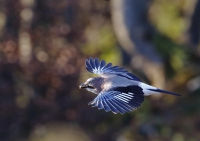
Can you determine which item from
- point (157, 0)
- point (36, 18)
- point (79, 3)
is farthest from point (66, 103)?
point (157, 0)

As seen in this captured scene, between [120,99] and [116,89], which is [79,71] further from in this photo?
[120,99]

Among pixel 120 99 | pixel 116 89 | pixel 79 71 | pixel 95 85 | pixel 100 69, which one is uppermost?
pixel 79 71

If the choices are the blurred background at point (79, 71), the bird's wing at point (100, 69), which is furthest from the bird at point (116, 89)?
the blurred background at point (79, 71)

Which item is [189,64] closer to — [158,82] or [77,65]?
[158,82]

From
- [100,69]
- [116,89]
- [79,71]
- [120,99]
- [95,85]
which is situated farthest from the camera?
[79,71]

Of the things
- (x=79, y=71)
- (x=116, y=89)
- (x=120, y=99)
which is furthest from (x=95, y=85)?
(x=79, y=71)

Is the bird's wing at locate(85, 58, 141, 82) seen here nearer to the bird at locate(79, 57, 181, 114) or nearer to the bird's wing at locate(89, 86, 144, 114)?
the bird at locate(79, 57, 181, 114)
